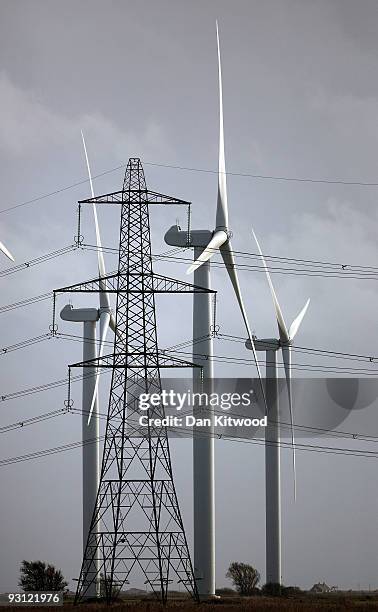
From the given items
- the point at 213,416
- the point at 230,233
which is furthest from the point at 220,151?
the point at 213,416

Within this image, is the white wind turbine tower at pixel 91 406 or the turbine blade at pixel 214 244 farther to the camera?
the white wind turbine tower at pixel 91 406

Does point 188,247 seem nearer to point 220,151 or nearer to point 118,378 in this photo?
point 220,151

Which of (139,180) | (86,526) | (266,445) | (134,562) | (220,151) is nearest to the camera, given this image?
(134,562)

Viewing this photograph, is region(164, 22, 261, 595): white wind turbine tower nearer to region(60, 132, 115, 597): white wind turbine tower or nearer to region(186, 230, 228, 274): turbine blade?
region(186, 230, 228, 274): turbine blade

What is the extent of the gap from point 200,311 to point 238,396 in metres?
10.0

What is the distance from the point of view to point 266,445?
104 m

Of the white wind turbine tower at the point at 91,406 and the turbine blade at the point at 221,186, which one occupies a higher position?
the turbine blade at the point at 221,186

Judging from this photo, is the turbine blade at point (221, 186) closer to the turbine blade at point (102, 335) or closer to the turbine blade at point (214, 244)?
the turbine blade at point (214, 244)

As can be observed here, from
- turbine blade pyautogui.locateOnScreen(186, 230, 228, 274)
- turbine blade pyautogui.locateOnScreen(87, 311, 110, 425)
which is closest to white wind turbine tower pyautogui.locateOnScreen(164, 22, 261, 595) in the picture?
turbine blade pyautogui.locateOnScreen(186, 230, 228, 274)

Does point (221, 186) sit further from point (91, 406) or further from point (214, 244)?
point (91, 406)

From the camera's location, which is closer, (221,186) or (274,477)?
Result: (221,186)

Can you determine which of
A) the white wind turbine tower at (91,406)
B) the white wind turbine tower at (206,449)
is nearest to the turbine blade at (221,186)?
the white wind turbine tower at (206,449)

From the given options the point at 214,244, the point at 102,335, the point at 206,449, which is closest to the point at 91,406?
the point at 102,335

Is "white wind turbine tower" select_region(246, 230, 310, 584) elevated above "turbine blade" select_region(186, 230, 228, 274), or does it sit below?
below
